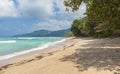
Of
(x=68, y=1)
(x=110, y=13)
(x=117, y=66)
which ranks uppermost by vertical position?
(x=68, y=1)

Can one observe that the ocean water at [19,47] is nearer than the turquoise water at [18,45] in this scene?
Yes

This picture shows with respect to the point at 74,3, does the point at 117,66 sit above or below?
below

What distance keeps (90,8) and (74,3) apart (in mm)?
1360

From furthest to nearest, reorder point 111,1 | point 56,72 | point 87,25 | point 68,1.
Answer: point 87,25, point 68,1, point 111,1, point 56,72

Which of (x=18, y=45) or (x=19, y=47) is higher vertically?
(x=19, y=47)

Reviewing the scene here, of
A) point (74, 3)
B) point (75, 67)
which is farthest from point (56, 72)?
point (74, 3)

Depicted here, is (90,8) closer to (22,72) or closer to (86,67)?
(86,67)

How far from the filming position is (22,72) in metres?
12.4

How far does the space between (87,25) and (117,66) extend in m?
61.0

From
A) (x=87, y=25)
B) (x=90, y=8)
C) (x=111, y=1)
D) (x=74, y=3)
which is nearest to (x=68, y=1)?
(x=74, y=3)

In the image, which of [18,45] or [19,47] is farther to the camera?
[18,45]

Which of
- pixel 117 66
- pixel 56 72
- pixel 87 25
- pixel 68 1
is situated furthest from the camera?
pixel 87 25

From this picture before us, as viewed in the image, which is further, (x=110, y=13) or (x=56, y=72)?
(x=110, y=13)

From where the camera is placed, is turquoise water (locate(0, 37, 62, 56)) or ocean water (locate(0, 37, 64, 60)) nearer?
ocean water (locate(0, 37, 64, 60))
